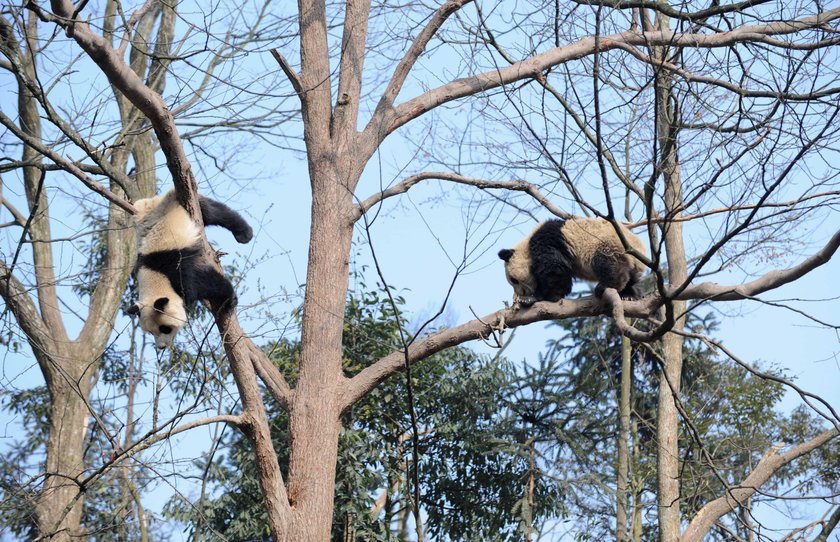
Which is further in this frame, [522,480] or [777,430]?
[777,430]

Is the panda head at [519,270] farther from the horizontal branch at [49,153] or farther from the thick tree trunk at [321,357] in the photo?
the horizontal branch at [49,153]

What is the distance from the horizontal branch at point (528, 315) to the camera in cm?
490

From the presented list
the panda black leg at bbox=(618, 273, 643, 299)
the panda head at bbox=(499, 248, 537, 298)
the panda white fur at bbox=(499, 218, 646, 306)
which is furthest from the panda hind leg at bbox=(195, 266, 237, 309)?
the panda black leg at bbox=(618, 273, 643, 299)

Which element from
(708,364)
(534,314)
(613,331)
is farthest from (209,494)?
(708,364)

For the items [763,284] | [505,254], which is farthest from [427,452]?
[763,284]

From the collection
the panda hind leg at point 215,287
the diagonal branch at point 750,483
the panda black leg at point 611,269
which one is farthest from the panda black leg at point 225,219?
the diagonal branch at point 750,483

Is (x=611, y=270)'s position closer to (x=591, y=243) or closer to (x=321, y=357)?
(x=591, y=243)

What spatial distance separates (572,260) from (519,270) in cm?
49

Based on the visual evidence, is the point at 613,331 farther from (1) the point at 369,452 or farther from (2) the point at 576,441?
(1) the point at 369,452

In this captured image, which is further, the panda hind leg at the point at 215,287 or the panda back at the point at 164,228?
the panda back at the point at 164,228

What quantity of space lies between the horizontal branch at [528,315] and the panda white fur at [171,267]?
1.05 meters

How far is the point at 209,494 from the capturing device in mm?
7926

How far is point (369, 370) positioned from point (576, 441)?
381 centimetres

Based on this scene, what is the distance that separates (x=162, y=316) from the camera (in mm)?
5730
